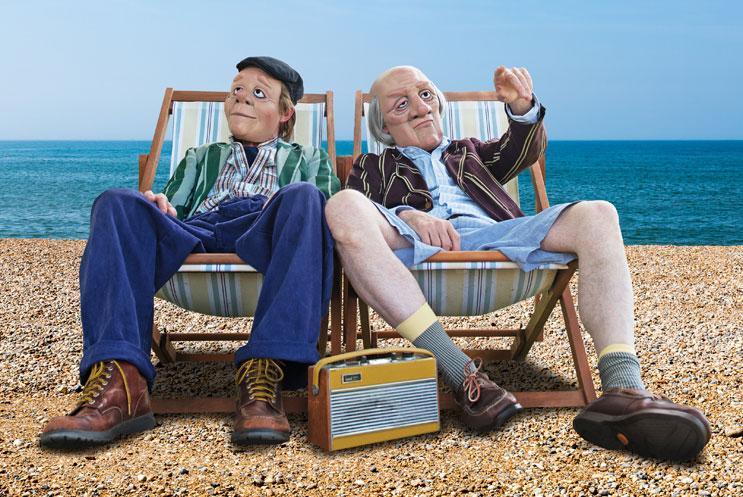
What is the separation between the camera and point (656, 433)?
2.38 m

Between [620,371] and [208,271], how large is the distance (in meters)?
1.47

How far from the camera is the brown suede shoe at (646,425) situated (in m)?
2.35

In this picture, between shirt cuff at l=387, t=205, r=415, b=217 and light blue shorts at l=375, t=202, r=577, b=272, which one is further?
shirt cuff at l=387, t=205, r=415, b=217

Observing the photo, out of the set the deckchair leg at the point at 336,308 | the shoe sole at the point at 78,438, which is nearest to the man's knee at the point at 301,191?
the deckchair leg at the point at 336,308

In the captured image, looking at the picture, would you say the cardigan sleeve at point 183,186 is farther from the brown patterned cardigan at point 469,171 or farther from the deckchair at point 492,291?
the deckchair at point 492,291

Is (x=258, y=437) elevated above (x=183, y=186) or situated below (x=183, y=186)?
below

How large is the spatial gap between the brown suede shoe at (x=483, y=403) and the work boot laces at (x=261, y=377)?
62 centimetres

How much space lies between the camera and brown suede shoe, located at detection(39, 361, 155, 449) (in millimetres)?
2479

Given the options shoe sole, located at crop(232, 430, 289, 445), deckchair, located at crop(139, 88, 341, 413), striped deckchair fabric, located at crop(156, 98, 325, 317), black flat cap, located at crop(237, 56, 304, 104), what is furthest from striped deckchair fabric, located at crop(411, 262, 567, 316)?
black flat cap, located at crop(237, 56, 304, 104)

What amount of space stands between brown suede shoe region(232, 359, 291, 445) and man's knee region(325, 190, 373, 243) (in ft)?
1.61

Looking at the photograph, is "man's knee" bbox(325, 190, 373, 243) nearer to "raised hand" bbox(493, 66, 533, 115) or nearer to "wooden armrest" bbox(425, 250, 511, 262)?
"wooden armrest" bbox(425, 250, 511, 262)

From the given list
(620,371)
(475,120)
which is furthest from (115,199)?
(475,120)

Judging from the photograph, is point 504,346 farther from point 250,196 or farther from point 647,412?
point 647,412

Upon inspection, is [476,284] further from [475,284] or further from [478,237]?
[478,237]
